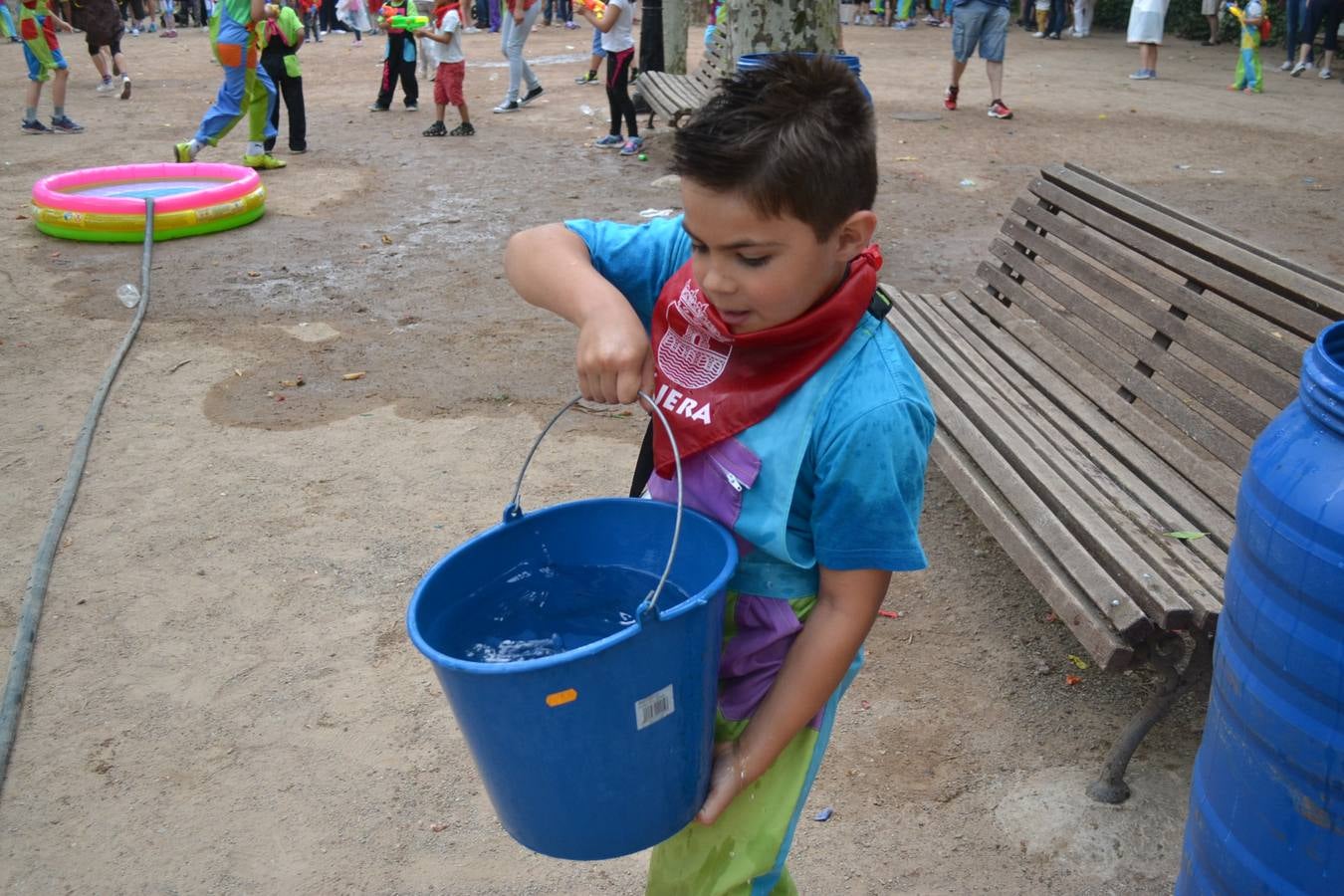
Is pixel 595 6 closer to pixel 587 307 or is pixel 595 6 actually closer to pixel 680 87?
pixel 680 87

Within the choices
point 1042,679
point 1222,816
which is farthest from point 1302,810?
point 1042,679

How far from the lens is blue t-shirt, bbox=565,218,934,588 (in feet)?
4.95

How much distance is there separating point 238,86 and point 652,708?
901 centimetres

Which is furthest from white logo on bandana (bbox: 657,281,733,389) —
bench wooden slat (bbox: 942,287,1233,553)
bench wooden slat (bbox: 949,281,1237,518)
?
bench wooden slat (bbox: 949,281,1237,518)

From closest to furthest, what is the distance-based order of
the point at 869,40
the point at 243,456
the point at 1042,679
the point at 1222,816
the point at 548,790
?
the point at 548,790 → the point at 1222,816 → the point at 1042,679 → the point at 243,456 → the point at 869,40

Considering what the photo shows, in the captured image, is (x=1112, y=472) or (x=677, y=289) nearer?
(x=677, y=289)

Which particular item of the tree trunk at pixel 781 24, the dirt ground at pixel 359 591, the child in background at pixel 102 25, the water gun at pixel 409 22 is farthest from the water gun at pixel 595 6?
the child in background at pixel 102 25

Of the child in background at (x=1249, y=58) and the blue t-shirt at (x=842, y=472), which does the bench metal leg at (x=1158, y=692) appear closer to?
the blue t-shirt at (x=842, y=472)

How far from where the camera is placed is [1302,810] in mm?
1773

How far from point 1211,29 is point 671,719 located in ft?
63.7

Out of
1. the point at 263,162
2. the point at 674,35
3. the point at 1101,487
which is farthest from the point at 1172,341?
the point at 674,35

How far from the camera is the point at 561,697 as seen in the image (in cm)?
136

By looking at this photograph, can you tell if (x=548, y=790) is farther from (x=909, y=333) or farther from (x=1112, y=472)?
(x=909, y=333)

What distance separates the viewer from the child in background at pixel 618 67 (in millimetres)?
9617
